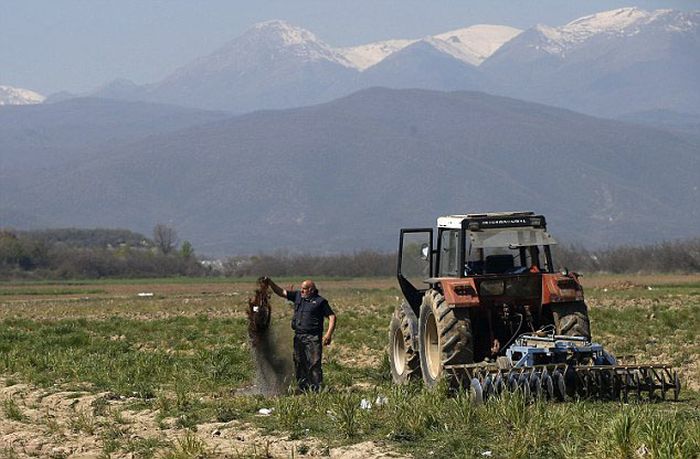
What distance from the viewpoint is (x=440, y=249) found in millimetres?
17500

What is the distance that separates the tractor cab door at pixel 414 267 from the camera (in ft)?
57.9

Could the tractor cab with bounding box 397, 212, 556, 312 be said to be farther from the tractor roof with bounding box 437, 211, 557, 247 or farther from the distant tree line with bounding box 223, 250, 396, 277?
the distant tree line with bounding box 223, 250, 396, 277

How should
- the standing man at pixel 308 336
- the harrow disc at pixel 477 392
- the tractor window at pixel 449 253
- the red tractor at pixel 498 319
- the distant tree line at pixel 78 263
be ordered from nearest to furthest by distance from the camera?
the harrow disc at pixel 477 392 < the red tractor at pixel 498 319 < the tractor window at pixel 449 253 < the standing man at pixel 308 336 < the distant tree line at pixel 78 263

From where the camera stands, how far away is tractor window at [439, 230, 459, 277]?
16719 millimetres

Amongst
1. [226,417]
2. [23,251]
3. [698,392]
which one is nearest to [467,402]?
[226,417]

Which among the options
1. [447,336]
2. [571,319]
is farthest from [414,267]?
[571,319]

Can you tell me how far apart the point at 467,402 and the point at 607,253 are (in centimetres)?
9388

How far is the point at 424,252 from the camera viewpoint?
17.3m

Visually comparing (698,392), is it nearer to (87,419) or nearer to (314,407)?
(314,407)

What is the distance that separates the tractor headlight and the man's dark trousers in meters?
2.24

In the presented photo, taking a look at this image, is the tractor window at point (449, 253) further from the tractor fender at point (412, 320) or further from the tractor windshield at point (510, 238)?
the tractor fender at point (412, 320)

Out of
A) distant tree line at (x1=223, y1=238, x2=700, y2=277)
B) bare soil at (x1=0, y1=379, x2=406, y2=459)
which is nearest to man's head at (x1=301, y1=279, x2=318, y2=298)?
bare soil at (x1=0, y1=379, x2=406, y2=459)

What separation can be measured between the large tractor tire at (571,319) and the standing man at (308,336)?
9.26ft

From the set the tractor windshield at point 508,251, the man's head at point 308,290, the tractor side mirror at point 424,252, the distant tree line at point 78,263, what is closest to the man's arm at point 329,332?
the man's head at point 308,290
